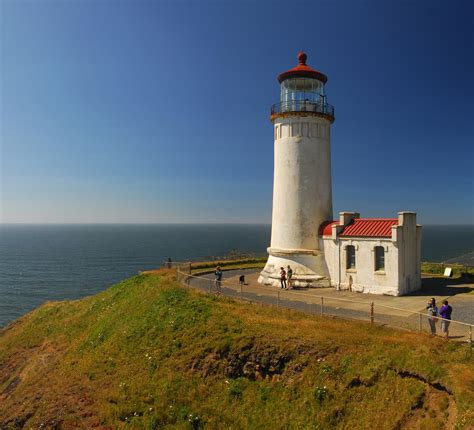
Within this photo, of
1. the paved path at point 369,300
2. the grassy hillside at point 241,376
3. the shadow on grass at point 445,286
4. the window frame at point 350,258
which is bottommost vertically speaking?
the grassy hillside at point 241,376

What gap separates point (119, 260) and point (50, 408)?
232 feet

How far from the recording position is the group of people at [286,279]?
75.2 ft

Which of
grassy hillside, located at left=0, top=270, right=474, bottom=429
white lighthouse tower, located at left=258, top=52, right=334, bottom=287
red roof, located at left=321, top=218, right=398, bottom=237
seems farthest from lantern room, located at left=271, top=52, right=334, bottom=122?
grassy hillside, located at left=0, top=270, right=474, bottom=429

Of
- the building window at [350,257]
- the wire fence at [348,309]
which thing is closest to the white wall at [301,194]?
the building window at [350,257]

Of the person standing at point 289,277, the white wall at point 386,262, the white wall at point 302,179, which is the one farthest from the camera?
the white wall at point 302,179

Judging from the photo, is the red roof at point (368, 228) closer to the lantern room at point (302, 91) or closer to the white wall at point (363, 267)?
the white wall at point (363, 267)

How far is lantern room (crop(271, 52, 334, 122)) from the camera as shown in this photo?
2386 centimetres

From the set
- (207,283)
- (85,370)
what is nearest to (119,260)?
(207,283)

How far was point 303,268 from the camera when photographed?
2367cm

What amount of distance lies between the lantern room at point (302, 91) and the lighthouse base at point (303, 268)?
8612 millimetres

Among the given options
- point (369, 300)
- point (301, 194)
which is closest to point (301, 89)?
point (301, 194)

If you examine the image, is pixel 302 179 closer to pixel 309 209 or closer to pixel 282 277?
pixel 309 209

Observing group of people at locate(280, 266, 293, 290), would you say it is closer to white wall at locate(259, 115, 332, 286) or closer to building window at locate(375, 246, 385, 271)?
white wall at locate(259, 115, 332, 286)

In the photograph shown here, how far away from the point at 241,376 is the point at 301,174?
14013mm
